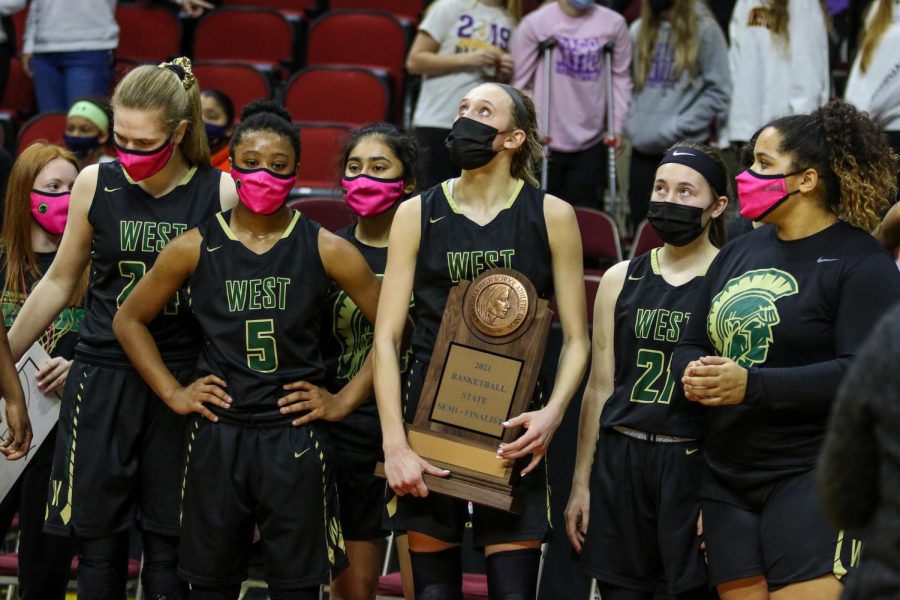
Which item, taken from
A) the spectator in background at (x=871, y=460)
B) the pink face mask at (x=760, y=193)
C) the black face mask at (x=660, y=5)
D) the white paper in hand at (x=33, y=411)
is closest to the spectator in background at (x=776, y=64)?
the black face mask at (x=660, y=5)

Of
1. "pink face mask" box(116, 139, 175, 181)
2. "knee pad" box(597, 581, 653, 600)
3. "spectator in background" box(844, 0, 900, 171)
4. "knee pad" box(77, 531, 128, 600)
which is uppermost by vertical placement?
"spectator in background" box(844, 0, 900, 171)

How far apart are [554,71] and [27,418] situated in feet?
12.2

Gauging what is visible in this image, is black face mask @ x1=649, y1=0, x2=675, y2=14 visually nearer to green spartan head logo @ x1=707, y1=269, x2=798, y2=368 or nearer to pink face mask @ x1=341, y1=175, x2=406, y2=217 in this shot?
pink face mask @ x1=341, y1=175, x2=406, y2=217

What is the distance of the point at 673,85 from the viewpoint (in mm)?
6555

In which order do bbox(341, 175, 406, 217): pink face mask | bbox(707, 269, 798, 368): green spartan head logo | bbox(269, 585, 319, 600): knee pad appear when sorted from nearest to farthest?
bbox(707, 269, 798, 368): green spartan head logo → bbox(269, 585, 319, 600): knee pad → bbox(341, 175, 406, 217): pink face mask

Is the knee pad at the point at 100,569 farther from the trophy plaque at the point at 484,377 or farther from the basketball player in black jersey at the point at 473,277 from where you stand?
the trophy plaque at the point at 484,377

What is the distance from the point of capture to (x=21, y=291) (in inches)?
176

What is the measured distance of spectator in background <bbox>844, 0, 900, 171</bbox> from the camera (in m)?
5.99

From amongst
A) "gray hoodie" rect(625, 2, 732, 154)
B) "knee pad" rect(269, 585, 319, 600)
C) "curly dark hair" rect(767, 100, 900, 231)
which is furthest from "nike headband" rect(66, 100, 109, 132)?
"curly dark hair" rect(767, 100, 900, 231)

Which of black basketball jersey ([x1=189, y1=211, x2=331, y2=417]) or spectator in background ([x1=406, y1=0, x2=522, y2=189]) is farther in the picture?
spectator in background ([x1=406, y1=0, x2=522, y2=189])

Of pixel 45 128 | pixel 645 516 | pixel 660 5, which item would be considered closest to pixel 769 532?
pixel 645 516

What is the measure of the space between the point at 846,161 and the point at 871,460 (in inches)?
62.2

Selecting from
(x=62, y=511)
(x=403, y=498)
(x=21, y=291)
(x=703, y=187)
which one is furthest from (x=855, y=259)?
(x=21, y=291)

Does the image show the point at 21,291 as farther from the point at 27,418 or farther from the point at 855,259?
the point at 855,259
